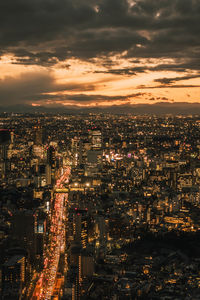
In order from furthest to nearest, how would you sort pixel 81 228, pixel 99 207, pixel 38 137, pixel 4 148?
1. pixel 38 137
2. pixel 4 148
3. pixel 99 207
4. pixel 81 228

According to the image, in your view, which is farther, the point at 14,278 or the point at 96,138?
the point at 96,138

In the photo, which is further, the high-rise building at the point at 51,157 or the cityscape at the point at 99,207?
the high-rise building at the point at 51,157

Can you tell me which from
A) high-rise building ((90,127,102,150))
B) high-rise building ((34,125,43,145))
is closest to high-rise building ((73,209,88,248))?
high-rise building ((90,127,102,150))

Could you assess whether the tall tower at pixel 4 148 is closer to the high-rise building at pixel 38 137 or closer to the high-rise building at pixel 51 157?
the high-rise building at pixel 38 137

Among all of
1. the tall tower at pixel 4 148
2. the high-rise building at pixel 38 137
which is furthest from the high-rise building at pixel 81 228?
the high-rise building at pixel 38 137

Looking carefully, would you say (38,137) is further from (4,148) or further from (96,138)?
(96,138)

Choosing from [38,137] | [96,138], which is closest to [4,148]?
[38,137]

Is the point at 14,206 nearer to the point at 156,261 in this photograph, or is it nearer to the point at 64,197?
the point at 64,197

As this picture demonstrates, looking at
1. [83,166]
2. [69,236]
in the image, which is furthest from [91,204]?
[83,166]

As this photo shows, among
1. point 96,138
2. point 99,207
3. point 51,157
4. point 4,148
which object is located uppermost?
point 96,138
